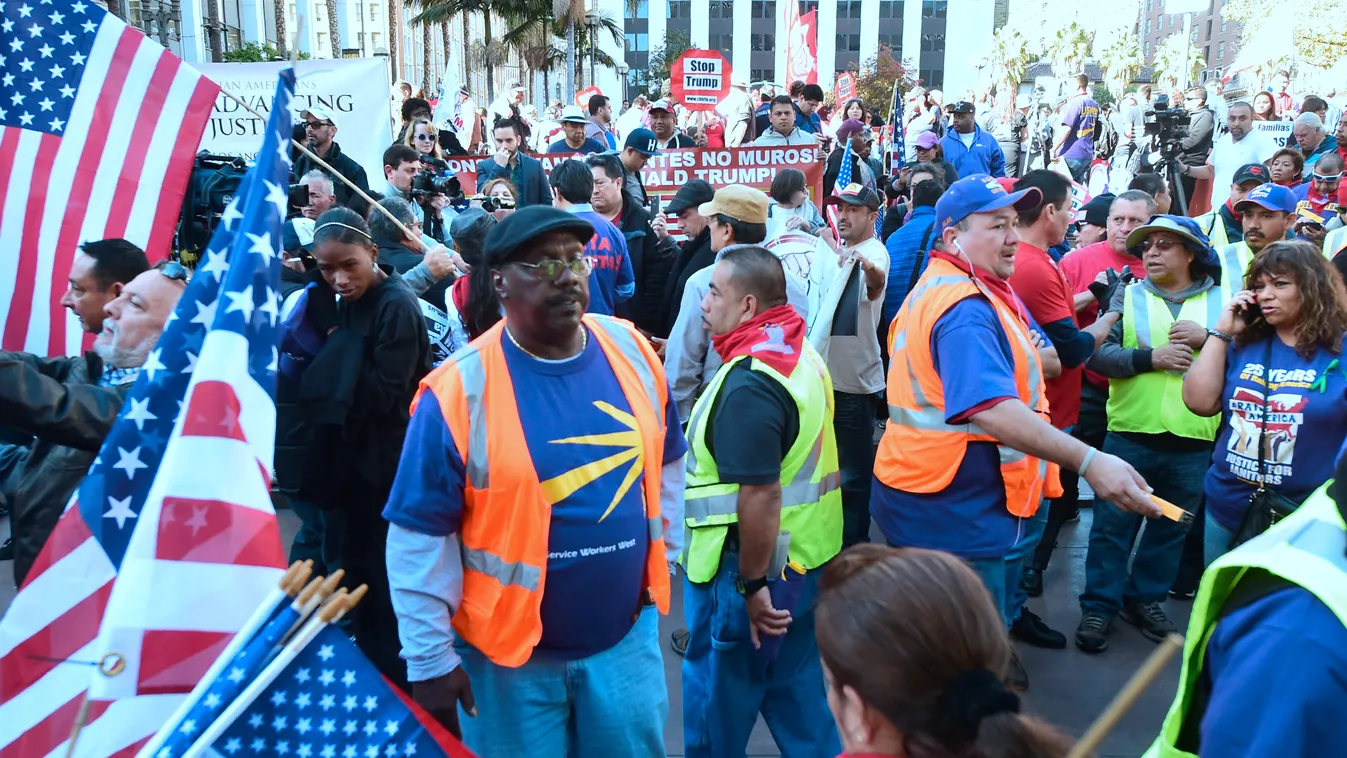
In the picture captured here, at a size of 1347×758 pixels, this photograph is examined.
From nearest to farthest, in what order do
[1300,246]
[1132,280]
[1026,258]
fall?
[1300,246] → [1026,258] → [1132,280]

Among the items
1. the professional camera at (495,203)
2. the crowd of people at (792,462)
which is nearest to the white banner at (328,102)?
the professional camera at (495,203)

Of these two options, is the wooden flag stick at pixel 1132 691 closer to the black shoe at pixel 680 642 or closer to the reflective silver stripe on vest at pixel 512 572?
the reflective silver stripe on vest at pixel 512 572

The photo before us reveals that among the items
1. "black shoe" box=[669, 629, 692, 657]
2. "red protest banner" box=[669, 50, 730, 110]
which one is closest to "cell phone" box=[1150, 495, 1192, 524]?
"black shoe" box=[669, 629, 692, 657]

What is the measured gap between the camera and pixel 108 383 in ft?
9.74

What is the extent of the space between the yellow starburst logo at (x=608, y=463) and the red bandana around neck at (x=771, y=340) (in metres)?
0.64

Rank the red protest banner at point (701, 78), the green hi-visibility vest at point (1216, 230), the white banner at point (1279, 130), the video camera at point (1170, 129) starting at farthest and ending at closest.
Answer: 1. the red protest banner at point (701, 78)
2. the white banner at point (1279, 130)
3. the video camera at point (1170, 129)
4. the green hi-visibility vest at point (1216, 230)

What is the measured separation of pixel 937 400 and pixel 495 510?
5.29 ft

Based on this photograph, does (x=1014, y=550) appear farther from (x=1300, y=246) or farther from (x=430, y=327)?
(x=430, y=327)

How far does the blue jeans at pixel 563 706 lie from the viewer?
8.43 ft

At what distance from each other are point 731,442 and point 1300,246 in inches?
92.1

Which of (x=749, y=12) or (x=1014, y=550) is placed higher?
(x=749, y=12)

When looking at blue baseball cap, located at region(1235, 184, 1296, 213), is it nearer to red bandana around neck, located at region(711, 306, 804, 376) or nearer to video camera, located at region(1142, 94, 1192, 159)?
red bandana around neck, located at region(711, 306, 804, 376)

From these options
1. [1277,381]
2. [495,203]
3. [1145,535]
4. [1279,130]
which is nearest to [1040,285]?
[1277,381]

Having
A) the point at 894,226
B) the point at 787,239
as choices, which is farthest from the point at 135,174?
the point at 894,226
